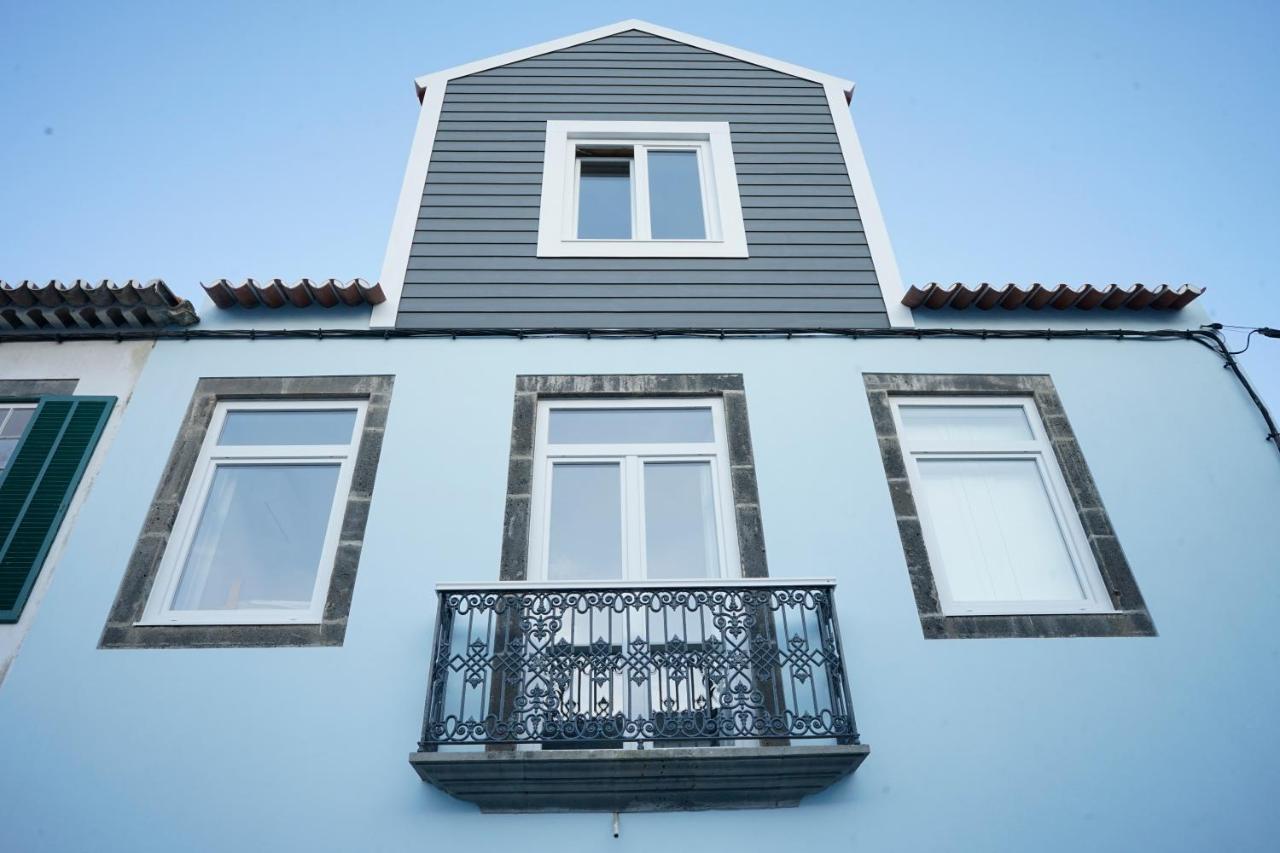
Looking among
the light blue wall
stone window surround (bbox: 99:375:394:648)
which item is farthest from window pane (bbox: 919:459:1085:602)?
stone window surround (bbox: 99:375:394:648)

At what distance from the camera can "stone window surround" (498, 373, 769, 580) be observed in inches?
194

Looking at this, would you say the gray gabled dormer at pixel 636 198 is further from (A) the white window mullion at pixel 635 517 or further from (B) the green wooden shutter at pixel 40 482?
(B) the green wooden shutter at pixel 40 482

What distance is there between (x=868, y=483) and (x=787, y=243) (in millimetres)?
2176

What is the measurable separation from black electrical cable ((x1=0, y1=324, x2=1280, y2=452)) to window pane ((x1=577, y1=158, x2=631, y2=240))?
1.21 metres

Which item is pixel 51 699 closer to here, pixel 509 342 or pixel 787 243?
pixel 509 342

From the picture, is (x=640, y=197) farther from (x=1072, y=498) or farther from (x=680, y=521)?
(x=1072, y=498)

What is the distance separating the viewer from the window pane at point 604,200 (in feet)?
22.4

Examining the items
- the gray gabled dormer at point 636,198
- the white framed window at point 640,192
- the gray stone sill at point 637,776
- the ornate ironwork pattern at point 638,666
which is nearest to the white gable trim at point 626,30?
the gray gabled dormer at point 636,198

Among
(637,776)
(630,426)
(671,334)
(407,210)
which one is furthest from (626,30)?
(637,776)

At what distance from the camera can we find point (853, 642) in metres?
→ 4.62

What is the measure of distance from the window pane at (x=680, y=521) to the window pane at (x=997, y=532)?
1.38 meters

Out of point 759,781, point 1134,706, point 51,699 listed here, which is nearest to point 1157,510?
point 1134,706

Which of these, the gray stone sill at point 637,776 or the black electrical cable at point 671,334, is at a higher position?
the black electrical cable at point 671,334

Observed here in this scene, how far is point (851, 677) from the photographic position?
4.52 m
